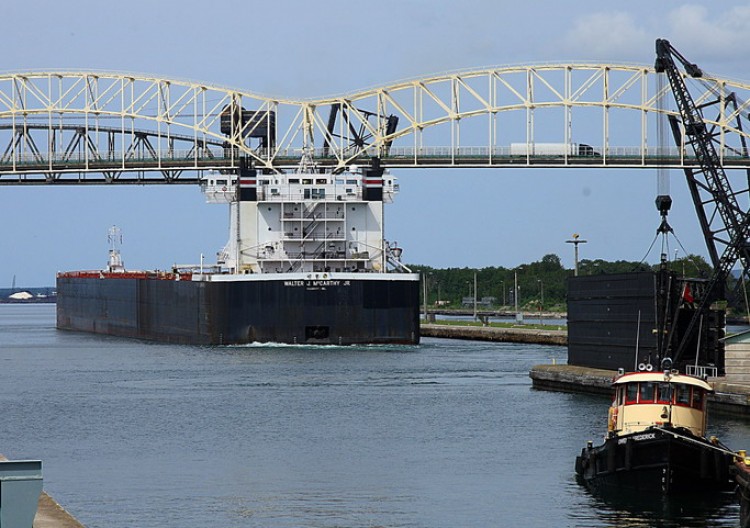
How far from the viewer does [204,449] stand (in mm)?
34969

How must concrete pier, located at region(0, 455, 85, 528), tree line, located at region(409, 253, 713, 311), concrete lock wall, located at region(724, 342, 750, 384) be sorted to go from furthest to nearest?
tree line, located at region(409, 253, 713, 311)
concrete lock wall, located at region(724, 342, 750, 384)
concrete pier, located at region(0, 455, 85, 528)

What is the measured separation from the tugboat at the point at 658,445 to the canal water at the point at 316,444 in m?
0.44

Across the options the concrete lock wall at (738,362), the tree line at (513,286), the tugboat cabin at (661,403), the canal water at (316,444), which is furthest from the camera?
the tree line at (513,286)

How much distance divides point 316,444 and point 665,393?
10265 mm

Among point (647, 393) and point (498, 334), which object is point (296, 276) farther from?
point (647, 393)

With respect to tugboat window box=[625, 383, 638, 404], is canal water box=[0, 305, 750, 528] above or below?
below

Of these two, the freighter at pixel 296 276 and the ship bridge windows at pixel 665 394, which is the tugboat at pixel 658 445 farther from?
the freighter at pixel 296 276

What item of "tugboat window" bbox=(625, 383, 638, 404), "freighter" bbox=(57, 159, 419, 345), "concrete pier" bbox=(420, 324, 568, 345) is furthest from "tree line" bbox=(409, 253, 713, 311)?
"tugboat window" bbox=(625, 383, 638, 404)

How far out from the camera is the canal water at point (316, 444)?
26609 millimetres

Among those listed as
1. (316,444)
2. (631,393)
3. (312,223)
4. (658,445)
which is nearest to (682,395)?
(631,393)

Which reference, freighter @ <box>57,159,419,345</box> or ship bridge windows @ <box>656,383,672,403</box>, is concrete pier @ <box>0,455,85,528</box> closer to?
ship bridge windows @ <box>656,383,672,403</box>

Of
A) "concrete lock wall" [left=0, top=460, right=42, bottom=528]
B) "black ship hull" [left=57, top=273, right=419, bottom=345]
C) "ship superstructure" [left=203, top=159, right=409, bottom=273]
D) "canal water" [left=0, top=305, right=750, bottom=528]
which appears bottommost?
"canal water" [left=0, top=305, right=750, bottom=528]

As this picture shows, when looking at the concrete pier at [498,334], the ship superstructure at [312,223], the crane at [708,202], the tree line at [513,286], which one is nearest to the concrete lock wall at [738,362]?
the crane at [708,202]

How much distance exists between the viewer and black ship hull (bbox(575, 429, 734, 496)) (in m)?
27.0
